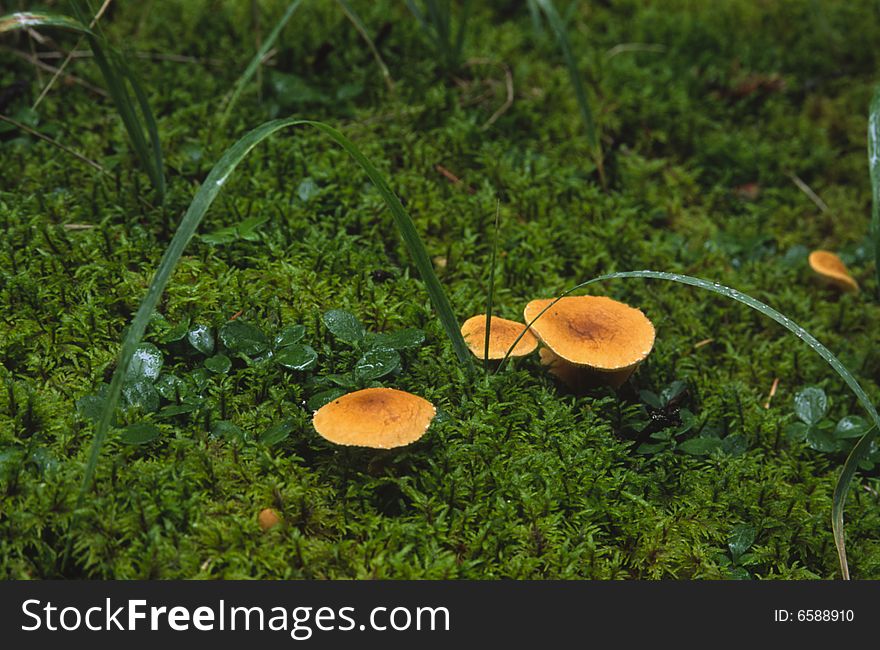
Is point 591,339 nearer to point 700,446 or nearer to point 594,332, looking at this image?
point 594,332

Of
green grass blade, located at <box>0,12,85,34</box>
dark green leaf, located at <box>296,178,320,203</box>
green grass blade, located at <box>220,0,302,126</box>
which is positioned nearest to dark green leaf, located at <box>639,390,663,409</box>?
dark green leaf, located at <box>296,178,320,203</box>

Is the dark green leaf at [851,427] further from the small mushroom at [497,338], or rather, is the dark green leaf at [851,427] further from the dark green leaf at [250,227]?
the dark green leaf at [250,227]

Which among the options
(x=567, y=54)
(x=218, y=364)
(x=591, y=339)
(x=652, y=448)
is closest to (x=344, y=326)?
(x=218, y=364)

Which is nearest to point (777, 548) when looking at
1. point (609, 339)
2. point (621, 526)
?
point (621, 526)

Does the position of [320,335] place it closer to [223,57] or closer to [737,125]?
[223,57]

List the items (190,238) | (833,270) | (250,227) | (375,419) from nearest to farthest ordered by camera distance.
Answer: (190,238), (375,419), (250,227), (833,270)

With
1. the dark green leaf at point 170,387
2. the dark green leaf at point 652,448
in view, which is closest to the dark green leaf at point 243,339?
the dark green leaf at point 170,387

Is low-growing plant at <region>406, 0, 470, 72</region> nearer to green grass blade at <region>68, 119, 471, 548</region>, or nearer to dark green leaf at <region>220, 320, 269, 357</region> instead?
green grass blade at <region>68, 119, 471, 548</region>
